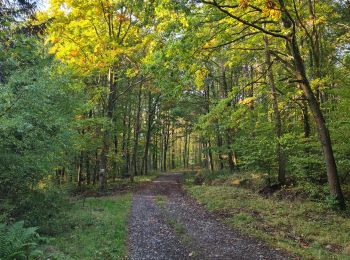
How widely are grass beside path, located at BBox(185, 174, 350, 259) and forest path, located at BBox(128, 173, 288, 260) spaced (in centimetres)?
59

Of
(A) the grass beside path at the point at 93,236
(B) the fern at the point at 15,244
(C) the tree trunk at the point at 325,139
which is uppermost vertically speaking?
(C) the tree trunk at the point at 325,139

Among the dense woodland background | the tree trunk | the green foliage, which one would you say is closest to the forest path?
the green foliage

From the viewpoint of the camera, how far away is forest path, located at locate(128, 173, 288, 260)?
7008 mm

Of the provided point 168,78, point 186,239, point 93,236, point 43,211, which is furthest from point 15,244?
point 168,78

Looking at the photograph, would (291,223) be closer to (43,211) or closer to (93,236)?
(93,236)

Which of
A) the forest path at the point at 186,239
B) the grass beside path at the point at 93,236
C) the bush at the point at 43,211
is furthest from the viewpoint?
the bush at the point at 43,211

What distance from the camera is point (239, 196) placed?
1409 centimetres

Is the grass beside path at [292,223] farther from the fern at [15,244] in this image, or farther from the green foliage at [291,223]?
the fern at [15,244]

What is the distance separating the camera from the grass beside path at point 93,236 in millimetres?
6805

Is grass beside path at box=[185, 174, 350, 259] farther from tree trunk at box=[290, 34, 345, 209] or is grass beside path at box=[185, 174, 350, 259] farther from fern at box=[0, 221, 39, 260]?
fern at box=[0, 221, 39, 260]

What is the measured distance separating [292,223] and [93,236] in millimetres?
6266

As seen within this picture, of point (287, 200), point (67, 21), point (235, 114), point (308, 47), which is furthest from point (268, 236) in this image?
point (67, 21)

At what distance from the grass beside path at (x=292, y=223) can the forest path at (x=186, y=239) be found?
594 millimetres

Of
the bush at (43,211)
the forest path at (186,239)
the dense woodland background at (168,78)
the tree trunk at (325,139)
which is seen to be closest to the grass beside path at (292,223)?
the forest path at (186,239)
